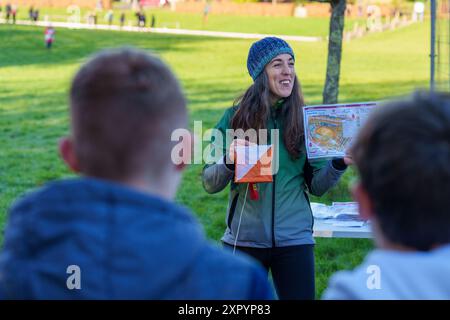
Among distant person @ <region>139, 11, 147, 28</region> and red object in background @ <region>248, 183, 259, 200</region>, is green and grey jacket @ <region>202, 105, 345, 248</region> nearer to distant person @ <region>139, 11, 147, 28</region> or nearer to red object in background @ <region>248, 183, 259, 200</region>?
red object in background @ <region>248, 183, 259, 200</region>

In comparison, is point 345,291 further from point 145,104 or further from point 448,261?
point 145,104

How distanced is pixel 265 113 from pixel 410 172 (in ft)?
9.22

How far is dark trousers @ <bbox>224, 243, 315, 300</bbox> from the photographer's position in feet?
14.9

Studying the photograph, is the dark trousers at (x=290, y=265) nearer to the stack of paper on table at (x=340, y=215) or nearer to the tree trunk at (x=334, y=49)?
the stack of paper on table at (x=340, y=215)

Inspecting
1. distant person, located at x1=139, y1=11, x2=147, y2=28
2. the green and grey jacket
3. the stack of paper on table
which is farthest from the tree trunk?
distant person, located at x1=139, y1=11, x2=147, y2=28

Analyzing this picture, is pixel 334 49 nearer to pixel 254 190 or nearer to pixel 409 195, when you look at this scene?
pixel 254 190

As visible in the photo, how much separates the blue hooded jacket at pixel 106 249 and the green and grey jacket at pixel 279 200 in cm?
263

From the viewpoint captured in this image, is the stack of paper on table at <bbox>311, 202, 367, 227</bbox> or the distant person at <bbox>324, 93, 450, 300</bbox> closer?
the distant person at <bbox>324, 93, 450, 300</bbox>

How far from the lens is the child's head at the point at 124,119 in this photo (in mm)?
1802

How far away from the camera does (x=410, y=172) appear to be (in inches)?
69.7

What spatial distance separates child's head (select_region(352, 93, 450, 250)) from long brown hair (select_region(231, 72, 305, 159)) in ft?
8.74

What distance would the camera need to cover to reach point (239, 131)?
15.0 ft
